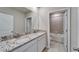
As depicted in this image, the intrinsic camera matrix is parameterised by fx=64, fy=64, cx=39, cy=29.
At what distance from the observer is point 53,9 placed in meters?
3.07

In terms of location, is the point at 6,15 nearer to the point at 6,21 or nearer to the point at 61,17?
the point at 6,21

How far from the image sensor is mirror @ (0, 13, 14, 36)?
4.33 ft

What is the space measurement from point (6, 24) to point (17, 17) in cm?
37

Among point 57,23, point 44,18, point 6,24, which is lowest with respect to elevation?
point 6,24

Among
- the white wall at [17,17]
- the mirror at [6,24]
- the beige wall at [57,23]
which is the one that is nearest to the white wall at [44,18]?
the beige wall at [57,23]

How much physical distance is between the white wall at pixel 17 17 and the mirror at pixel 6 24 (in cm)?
9

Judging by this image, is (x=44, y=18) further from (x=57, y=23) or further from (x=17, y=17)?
(x=17, y=17)

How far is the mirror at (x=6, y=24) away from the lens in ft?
4.33

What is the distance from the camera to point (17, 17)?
168 cm

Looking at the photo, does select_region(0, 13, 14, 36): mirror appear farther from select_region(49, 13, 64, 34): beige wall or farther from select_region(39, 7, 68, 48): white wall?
select_region(49, 13, 64, 34): beige wall

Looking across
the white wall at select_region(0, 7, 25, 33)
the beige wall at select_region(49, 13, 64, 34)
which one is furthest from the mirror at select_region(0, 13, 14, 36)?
→ the beige wall at select_region(49, 13, 64, 34)

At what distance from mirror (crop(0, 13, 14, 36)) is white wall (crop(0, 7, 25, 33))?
0.30 ft

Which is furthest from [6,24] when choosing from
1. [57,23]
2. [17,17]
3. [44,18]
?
[57,23]
